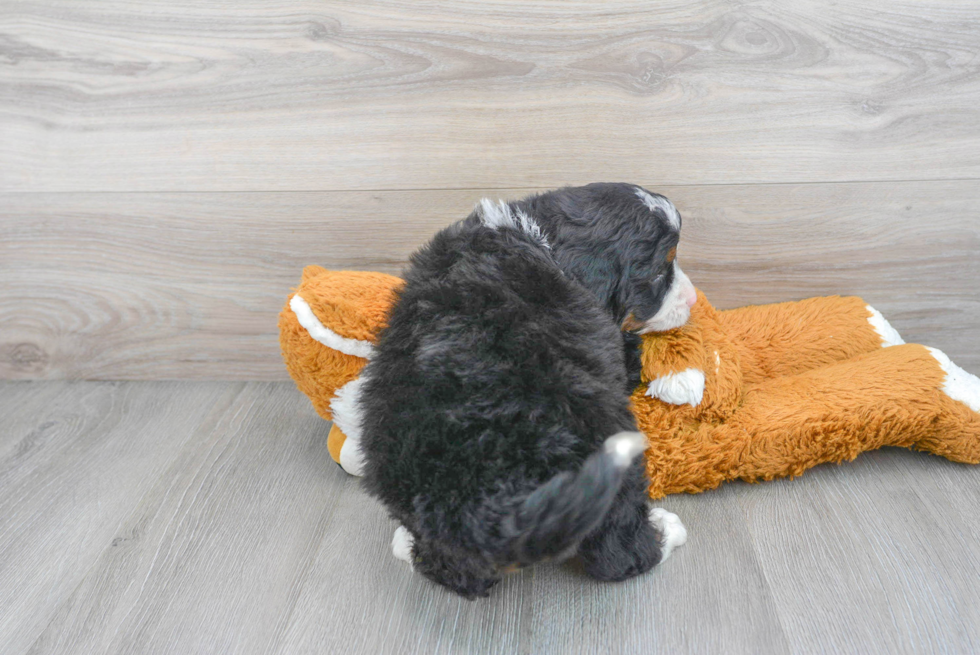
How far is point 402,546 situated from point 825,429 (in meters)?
0.71

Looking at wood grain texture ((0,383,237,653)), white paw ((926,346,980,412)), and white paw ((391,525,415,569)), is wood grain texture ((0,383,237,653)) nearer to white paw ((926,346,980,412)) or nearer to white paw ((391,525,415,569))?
white paw ((391,525,415,569))

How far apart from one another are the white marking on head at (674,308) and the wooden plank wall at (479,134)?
32 centimetres

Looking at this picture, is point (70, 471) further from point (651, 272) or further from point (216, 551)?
point (651, 272)

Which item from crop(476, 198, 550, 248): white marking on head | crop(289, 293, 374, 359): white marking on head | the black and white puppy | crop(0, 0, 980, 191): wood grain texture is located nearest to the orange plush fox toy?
crop(289, 293, 374, 359): white marking on head

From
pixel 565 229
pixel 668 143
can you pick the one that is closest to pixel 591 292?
pixel 565 229

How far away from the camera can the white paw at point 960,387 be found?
45.1 inches

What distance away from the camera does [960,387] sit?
45.3 inches

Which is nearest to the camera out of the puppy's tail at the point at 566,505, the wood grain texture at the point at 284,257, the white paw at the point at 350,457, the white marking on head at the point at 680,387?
the puppy's tail at the point at 566,505

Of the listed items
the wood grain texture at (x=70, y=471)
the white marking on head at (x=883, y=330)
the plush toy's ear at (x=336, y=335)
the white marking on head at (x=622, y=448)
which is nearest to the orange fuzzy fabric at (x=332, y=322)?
the plush toy's ear at (x=336, y=335)

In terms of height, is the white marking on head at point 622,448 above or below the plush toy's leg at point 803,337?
above

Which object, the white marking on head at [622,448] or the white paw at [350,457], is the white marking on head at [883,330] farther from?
the white paw at [350,457]

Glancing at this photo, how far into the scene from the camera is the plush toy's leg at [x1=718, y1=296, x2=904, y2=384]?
128 centimetres

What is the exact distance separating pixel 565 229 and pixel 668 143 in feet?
1.51

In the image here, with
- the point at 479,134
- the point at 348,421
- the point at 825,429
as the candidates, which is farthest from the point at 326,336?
the point at 825,429
